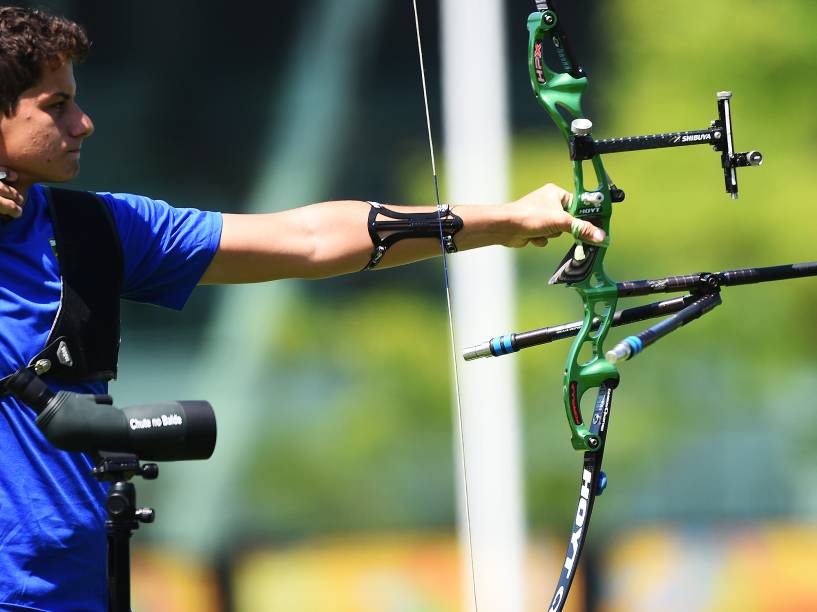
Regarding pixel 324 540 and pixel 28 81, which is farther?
pixel 324 540

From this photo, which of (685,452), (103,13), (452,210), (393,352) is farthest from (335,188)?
(452,210)

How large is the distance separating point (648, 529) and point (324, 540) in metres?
0.92

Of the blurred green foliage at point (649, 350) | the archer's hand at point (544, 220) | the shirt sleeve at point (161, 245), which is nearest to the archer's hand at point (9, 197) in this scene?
the shirt sleeve at point (161, 245)

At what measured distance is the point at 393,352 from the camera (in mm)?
3732

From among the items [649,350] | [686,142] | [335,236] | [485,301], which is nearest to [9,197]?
[335,236]

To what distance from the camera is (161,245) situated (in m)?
2.15

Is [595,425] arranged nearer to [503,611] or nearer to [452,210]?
[452,210]

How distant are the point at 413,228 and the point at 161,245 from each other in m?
→ 0.44

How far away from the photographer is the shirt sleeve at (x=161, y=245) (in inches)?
83.3

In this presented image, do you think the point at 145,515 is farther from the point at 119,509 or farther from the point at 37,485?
the point at 37,485

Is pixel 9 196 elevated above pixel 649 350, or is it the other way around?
pixel 649 350

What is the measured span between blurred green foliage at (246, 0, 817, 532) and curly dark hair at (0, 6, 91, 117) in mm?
1795

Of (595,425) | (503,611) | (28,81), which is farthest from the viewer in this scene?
(503,611)

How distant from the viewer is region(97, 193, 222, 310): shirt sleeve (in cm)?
212
